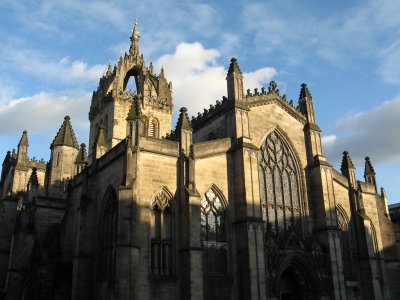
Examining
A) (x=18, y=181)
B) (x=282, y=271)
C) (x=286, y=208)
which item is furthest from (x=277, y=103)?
(x=18, y=181)

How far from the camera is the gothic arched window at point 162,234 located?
21312mm

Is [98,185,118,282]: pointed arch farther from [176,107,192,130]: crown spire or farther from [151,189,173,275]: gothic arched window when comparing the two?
[176,107,192,130]: crown spire

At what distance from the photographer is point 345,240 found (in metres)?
29.1

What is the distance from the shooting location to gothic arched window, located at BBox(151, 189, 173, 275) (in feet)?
69.9

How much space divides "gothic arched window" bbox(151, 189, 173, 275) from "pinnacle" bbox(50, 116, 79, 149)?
→ 56.0 ft

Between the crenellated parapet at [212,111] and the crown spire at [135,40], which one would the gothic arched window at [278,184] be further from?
the crown spire at [135,40]

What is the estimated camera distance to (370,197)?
105 feet

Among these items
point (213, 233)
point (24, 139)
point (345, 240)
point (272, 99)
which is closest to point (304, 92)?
point (272, 99)

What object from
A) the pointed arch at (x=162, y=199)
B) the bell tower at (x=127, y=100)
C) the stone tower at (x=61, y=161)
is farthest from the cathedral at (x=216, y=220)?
the bell tower at (x=127, y=100)

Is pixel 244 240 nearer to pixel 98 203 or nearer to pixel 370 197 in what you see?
pixel 98 203

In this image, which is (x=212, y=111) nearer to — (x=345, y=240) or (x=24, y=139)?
(x=345, y=240)

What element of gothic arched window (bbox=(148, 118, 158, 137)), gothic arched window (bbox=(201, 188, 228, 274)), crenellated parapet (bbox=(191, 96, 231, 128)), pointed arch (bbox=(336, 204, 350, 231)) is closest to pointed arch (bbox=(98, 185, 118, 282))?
gothic arched window (bbox=(201, 188, 228, 274))

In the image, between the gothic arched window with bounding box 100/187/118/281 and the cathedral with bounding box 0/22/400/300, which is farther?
the gothic arched window with bounding box 100/187/118/281

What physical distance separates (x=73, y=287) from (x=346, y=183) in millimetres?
18533
